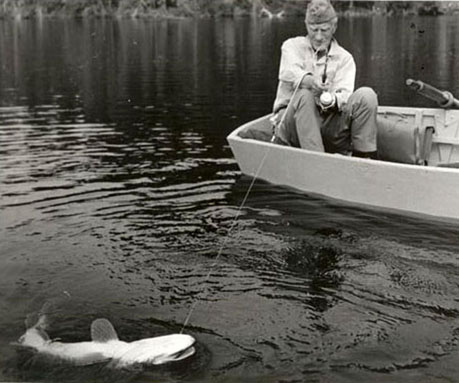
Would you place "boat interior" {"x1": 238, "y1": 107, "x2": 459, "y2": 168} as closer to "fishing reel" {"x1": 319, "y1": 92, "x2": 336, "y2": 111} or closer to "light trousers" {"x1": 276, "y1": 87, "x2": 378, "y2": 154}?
"light trousers" {"x1": 276, "y1": 87, "x2": 378, "y2": 154}

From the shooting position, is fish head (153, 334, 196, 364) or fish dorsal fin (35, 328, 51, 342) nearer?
fish head (153, 334, 196, 364)

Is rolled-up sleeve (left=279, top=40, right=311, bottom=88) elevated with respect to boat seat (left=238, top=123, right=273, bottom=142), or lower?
elevated

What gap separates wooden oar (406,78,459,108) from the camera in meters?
7.25

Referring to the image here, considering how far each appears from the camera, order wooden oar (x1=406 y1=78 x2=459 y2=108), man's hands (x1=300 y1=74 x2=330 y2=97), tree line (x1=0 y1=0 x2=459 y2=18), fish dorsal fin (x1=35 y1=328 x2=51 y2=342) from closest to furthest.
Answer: fish dorsal fin (x1=35 y1=328 x2=51 y2=342)
man's hands (x1=300 y1=74 x2=330 y2=97)
wooden oar (x1=406 y1=78 x2=459 y2=108)
tree line (x1=0 y1=0 x2=459 y2=18)

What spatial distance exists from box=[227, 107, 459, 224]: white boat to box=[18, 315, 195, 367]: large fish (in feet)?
10.2

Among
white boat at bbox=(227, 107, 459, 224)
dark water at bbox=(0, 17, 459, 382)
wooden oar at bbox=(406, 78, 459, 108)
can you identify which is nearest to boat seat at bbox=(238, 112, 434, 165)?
white boat at bbox=(227, 107, 459, 224)

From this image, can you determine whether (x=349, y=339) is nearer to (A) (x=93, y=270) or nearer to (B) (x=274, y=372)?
(B) (x=274, y=372)

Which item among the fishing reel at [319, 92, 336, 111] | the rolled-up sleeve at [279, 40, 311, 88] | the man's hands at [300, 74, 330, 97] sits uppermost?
the rolled-up sleeve at [279, 40, 311, 88]

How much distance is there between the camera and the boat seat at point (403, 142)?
7.59 m

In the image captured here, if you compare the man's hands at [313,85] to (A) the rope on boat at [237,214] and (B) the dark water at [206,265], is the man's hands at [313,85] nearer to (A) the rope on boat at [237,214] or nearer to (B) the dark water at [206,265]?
(A) the rope on boat at [237,214]

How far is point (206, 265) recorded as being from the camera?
18.4 feet

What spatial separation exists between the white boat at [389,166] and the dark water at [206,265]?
0.15m

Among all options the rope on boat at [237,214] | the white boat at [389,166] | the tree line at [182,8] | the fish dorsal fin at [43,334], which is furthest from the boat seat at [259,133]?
the tree line at [182,8]

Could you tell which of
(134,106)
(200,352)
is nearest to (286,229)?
(200,352)
